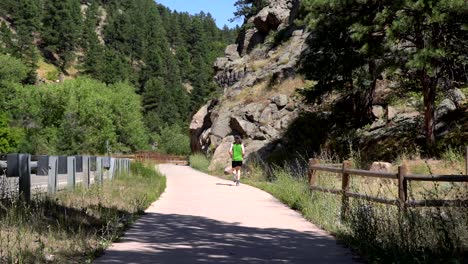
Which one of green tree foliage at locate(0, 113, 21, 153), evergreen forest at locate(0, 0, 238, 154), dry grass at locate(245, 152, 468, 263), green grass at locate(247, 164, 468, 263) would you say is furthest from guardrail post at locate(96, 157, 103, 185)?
green tree foliage at locate(0, 113, 21, 153)

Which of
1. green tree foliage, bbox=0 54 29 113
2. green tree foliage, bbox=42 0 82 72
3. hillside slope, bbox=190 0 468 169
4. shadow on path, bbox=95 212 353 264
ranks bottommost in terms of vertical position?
shadow on path, bbox=95 212 353 264

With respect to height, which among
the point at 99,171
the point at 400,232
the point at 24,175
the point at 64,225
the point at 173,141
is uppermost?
the point at 173,141

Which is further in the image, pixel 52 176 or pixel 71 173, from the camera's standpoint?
pixel 71 173

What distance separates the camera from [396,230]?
7449 mm

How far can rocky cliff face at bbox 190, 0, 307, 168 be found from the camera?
1282 inches

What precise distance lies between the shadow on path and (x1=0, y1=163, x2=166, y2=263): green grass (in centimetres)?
32

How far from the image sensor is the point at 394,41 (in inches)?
678

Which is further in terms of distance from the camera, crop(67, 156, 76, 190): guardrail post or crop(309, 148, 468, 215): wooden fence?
crop(67, 156, 76, 190): guardrail post

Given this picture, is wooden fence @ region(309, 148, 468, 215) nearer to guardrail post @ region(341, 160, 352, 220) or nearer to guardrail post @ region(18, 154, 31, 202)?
guardrail post @ region(341, 160, 352, 220)

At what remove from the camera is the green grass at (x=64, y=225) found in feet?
20.3

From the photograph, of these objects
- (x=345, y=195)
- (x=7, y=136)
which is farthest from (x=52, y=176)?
(x=7, y=136)

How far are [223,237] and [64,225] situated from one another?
2.39 m

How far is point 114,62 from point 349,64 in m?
113

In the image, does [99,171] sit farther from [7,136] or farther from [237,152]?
[7,136]
